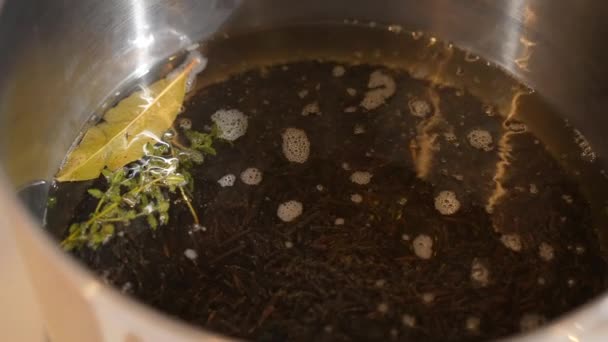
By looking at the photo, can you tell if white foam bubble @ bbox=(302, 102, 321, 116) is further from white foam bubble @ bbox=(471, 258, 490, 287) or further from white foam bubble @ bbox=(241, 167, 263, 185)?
white foam bubble @ bbox=(471, 258, 490, 287)

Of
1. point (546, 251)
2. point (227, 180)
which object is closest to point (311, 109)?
point (227, 180)

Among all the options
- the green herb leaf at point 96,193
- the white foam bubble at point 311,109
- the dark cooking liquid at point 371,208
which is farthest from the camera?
the white foam bubble at point 311,109

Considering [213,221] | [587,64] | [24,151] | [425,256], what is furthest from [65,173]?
[587,64]

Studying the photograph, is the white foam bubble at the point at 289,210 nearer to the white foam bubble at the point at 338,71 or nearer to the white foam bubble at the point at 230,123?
the white foam bubble at the point at 230,123

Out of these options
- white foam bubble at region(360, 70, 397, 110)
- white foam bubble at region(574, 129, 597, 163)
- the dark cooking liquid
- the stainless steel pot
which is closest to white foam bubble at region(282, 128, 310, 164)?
the dark cooking liquid

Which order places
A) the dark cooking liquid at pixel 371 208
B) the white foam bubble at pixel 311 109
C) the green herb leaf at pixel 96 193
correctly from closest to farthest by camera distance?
the dark cooking liquid at pixel 371 208, the green herb leaf at pixel 96 193, the white foam bubble at pixel 311 109

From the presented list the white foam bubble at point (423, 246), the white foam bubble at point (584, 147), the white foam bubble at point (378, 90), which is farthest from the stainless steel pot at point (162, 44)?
the white foam bubble at point (423, 246)
